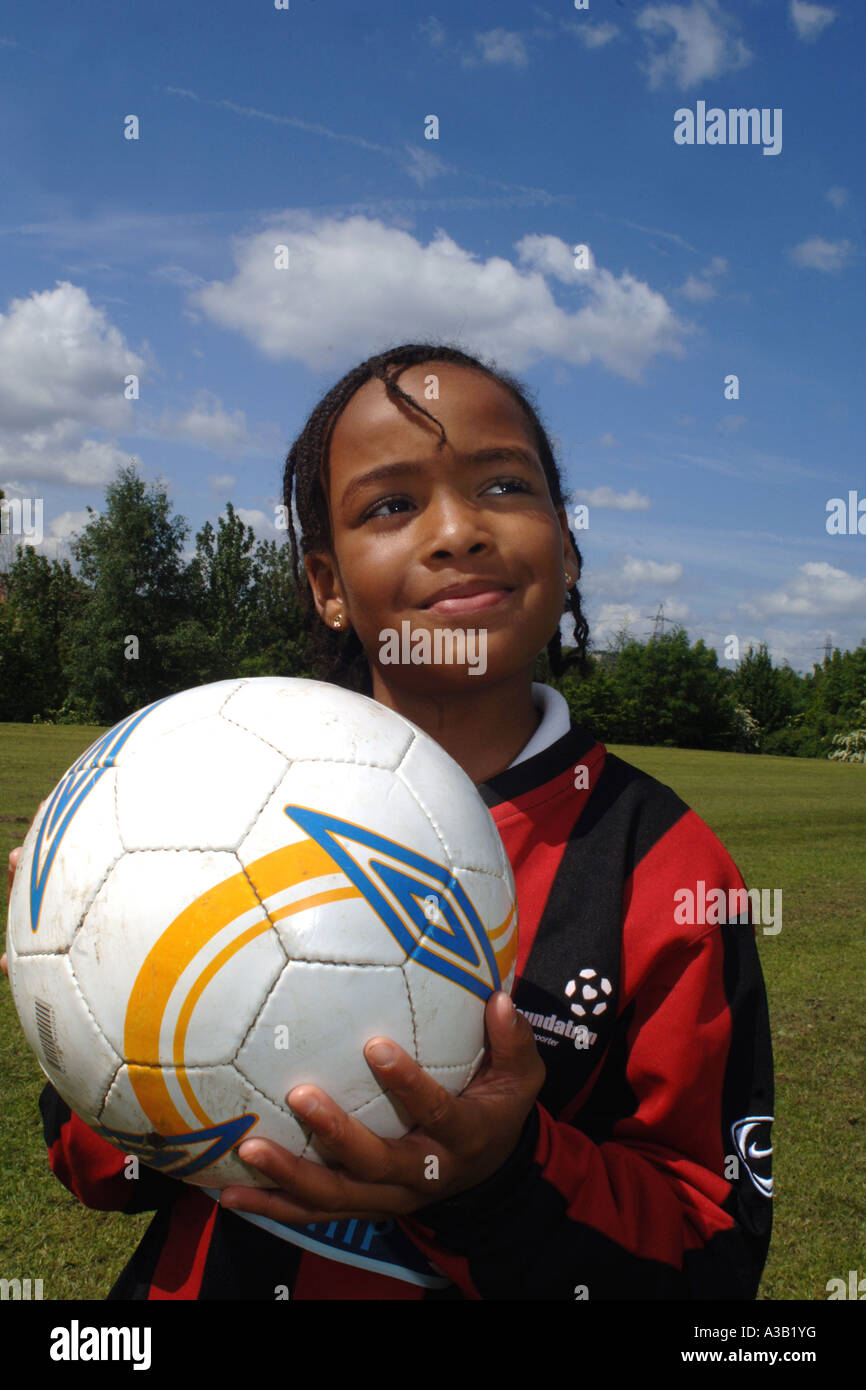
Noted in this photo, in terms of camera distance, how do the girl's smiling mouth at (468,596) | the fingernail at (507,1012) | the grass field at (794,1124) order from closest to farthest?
the fingernail at (507,1012) → the girl's smiling mouth at (468,596) → the grass field at (794,1124)

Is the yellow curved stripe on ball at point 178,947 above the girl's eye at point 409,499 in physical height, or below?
below

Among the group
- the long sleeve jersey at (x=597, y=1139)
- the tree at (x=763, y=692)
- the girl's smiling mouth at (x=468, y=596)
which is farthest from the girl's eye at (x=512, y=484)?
the tree at (x=763, y=692)

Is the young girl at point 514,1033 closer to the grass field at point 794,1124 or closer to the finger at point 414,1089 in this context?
the finger at point 414,1089

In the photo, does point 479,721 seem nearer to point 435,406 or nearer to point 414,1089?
point 435,406

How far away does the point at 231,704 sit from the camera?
1.51m

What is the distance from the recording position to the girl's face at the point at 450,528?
6.44 feet

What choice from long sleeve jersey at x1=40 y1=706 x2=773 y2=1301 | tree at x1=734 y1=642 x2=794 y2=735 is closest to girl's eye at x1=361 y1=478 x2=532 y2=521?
long sleeve jersey at x1=40 y1=706 x2=773 y2=1301

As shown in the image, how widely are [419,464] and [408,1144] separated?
53.1 inches

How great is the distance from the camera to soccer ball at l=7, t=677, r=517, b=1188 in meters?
1.26

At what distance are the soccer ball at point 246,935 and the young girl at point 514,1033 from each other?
57mm

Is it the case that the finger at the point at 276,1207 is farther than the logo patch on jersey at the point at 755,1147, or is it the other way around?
the logo patch on jersey at the point at 755,1147

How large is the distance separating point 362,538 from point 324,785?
86 centimetres

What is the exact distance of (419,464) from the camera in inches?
78.7
